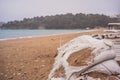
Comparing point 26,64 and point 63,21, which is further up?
point 63,21

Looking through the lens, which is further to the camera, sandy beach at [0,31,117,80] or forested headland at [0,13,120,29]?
forested headland at [0,13,120,29]

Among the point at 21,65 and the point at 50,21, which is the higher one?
the point at 50,21

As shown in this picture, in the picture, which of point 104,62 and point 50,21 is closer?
point 104,62

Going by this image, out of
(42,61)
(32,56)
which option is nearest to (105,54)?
(42,61)

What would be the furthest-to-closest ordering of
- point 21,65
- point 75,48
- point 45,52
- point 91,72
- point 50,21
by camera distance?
1. point 50,21
2. point 45,52
3. point 21,65
4. point 75,48
5. point 91,72

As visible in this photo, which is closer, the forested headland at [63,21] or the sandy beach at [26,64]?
the sandy beach at [26,64]

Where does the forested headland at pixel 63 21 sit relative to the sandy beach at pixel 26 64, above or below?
above

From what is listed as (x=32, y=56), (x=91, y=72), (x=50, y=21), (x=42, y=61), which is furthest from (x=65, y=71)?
(x=50, y=21)

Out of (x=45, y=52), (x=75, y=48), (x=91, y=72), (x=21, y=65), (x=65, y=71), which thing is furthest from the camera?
(x=45, y=52)

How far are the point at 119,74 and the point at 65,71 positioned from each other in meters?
0.37

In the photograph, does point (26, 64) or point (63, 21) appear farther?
point (63, 21)

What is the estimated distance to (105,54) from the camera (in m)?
1.70

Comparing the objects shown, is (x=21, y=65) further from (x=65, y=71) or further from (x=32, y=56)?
(x=65, y=71)

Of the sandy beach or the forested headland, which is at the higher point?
the forested headland
